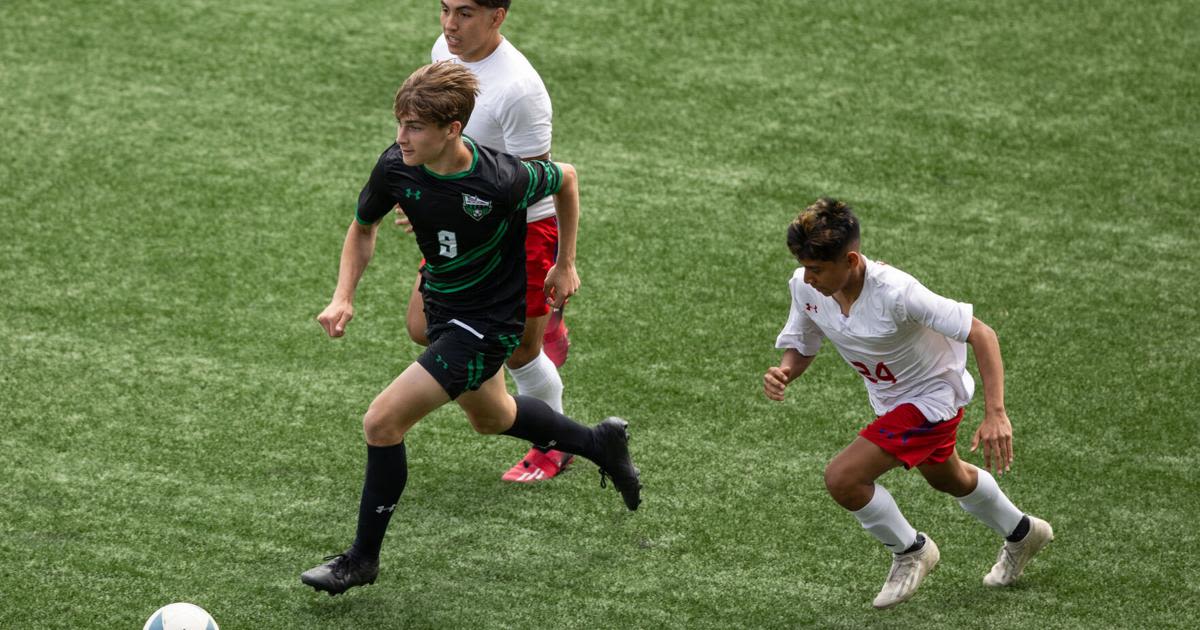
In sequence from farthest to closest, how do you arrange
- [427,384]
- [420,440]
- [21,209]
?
[21,209]
[420,440]
[427,384]

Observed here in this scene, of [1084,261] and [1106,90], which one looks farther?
[1106,90]

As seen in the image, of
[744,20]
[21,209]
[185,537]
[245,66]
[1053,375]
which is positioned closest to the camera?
[185,537]

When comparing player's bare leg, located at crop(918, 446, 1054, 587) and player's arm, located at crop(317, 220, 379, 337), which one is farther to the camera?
player's bare leg, located at crop(918, 446, 1054, 587)

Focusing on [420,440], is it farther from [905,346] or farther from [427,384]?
[905,346]

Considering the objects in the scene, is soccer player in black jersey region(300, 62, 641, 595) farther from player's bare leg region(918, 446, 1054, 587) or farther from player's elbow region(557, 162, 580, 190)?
player's bare leg region(918, 446, 1054, 587)

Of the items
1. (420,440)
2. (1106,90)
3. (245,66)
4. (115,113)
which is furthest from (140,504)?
(1106,90)

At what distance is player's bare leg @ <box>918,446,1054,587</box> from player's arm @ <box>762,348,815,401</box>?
1.62ft

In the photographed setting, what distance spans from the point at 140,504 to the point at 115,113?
3646 millimetres

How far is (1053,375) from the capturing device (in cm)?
589

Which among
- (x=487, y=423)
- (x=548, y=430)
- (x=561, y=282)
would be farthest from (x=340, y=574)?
(x=561, y=282)

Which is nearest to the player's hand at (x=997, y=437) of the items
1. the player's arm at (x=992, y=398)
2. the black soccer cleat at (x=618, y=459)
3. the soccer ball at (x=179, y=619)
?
the player's arm at (x=992, y=398)

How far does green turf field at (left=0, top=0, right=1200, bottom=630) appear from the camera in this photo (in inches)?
177

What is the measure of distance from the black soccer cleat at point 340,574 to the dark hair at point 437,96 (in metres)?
1.33

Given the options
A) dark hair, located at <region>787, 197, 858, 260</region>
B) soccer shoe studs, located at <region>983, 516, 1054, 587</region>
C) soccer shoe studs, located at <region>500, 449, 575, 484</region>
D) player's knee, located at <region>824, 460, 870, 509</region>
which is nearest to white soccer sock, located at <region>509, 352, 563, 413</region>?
soccer shoe studs, located at <region>500, 449, 575, 484</region>
